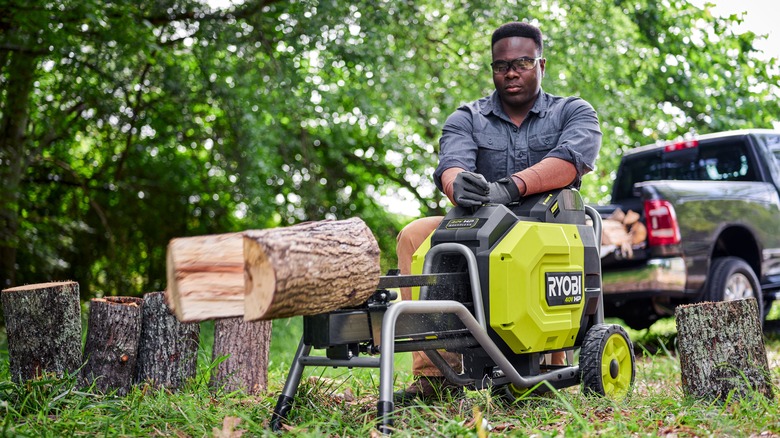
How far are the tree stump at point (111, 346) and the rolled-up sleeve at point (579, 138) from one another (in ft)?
7.55

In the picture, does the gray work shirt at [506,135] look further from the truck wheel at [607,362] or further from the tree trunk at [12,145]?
the tree trunk at [12,145]

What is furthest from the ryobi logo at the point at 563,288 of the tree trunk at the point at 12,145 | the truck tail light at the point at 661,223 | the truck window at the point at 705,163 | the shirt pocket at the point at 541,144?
the tree trunk at the point at 12,145

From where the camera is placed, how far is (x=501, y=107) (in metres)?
4.43

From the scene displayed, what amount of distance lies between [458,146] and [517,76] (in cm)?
46

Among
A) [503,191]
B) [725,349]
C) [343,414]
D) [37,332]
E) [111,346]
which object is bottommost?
[343,414]

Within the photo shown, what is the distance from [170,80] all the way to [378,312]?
810cm

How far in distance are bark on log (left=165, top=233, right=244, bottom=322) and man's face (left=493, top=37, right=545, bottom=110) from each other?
1800 millimetres

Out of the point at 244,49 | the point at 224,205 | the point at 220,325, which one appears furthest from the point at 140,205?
the point at 220,325

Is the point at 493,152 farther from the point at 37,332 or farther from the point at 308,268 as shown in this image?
the point at 37,332

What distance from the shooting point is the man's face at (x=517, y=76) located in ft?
14.0

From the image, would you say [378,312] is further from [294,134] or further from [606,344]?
[294,134]

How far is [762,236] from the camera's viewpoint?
23.9ft

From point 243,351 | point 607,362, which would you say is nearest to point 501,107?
point 607,362

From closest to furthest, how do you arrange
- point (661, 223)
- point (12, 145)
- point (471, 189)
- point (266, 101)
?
point (471, 189) → point (661, 223) → point (266, 101) → point (12, 145)
